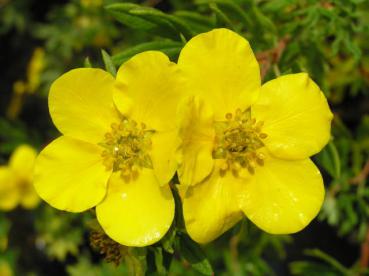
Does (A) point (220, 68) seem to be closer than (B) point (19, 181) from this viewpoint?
Yes

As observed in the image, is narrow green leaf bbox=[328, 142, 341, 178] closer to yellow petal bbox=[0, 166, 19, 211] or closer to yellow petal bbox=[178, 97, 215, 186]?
yellow petal bbox=[178, 97, 215, 186]

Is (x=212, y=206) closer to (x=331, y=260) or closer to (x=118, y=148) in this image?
(x=118, y=148)

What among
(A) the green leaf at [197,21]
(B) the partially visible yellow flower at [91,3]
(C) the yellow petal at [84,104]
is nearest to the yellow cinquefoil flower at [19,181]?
(B) the partially visible yellow flower at [91,3]

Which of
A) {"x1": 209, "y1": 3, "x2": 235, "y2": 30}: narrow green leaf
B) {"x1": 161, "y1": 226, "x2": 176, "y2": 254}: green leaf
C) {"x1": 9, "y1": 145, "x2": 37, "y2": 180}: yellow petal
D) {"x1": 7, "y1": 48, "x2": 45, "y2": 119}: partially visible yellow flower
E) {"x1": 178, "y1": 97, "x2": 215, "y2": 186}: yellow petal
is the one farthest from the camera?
{"x1": 7, "y1": 48, "x2": 45, "y2": 119}: partially visible yellow flower

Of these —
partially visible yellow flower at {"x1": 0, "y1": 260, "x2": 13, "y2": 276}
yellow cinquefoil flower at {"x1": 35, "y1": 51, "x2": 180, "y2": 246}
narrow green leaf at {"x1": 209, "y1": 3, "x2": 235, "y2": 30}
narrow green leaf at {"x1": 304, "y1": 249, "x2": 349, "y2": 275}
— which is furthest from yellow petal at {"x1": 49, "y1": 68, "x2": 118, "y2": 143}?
partially visible yellow flower at {"x1": 0, "y1": 260, "x2": 13, "y2": 276}

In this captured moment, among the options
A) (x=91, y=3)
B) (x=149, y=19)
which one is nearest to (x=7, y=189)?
(x=91, y=3)

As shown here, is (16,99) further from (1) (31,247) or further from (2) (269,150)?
(2) (269,150)

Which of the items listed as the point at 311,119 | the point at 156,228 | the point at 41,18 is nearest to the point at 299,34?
the point at 311,119
